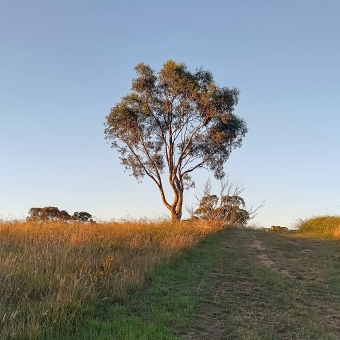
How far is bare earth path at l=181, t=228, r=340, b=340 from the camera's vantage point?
506 centimetres

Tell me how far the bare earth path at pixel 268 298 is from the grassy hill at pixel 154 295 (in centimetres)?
2

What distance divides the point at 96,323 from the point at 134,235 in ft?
23.5

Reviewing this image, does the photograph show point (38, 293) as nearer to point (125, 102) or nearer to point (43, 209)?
point (125, 102)

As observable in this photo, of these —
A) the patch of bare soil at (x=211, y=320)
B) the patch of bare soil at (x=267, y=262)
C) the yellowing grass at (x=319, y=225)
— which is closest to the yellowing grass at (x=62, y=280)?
the patch of bare soil at (x=211, y=320)

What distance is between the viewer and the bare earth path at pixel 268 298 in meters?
5.06

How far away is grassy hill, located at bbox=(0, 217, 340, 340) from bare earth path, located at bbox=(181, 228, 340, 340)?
0.05 feet

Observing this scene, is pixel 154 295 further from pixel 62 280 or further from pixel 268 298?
pixel 268 298

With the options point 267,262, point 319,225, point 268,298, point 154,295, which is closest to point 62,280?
point 154,295

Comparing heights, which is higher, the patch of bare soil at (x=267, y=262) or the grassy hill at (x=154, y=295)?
the patch of bare soil at (x=267, y=262)

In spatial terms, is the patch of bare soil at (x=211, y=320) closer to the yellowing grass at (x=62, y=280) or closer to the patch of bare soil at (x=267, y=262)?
the yellowing grass at (x=62, y=280)

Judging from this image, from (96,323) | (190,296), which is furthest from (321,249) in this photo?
(96,323)

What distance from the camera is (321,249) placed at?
13.8 metres

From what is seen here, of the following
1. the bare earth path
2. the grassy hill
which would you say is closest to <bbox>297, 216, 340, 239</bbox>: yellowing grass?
the bare earth path

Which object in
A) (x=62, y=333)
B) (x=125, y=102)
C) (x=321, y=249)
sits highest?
(x=125, y=102)
